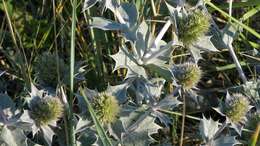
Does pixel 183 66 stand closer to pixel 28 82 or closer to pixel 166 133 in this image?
pixel 166 133

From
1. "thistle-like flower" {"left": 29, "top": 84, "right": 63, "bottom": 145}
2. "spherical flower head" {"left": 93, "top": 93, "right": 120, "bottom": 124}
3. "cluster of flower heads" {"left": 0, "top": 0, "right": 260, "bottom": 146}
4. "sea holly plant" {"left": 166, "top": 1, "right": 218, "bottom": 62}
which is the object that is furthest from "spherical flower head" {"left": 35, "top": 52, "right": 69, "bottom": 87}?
"sea holly plant" {"left": 166, "top": 1, "right": 218, "bottom": 62}

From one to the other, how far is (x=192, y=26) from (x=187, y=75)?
0.59ft

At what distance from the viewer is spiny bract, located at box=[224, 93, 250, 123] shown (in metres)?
1.68

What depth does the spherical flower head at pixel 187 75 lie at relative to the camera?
169cm

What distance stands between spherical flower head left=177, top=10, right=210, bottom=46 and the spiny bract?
0.88 feet

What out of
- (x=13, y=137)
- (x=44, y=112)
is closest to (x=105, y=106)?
(x=44, y=112)

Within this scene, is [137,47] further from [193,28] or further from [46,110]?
[46,110]

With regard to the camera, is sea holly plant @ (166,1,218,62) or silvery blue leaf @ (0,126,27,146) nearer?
silvery blue leaf @ (0,126,27,146)

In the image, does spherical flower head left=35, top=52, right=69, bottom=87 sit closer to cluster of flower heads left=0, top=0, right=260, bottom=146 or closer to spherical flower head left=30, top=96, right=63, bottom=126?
cluster of flower heads left=0, top=0, right=260, bottom=146

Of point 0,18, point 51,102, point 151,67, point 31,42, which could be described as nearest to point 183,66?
point 151,67

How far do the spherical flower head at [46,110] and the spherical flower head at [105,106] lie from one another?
0.12m

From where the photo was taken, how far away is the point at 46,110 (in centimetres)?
154

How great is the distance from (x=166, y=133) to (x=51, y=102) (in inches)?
21.7

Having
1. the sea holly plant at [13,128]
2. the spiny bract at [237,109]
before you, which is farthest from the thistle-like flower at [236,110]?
the sea holly plant at [13,128]
